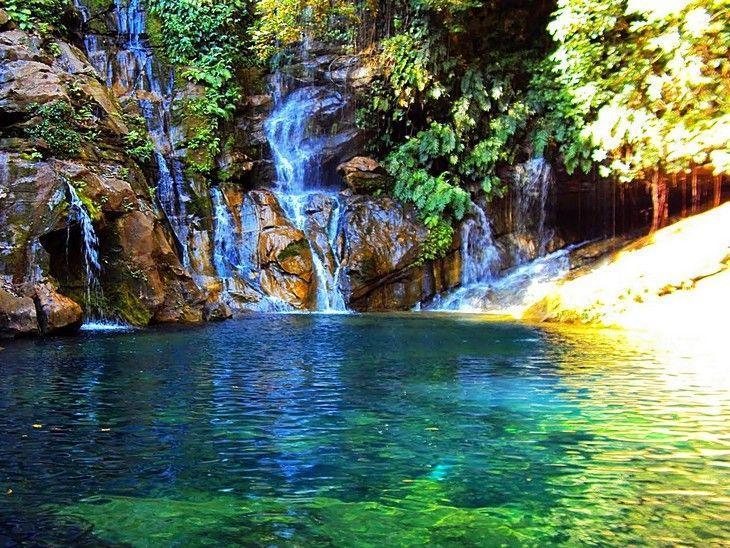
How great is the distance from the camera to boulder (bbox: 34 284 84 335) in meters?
10.3

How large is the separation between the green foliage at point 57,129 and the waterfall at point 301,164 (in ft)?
22.6

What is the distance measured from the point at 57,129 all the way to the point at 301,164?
8.63 meters

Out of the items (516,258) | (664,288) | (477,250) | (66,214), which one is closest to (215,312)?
(66,214)

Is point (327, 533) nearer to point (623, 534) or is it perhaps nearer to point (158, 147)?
point (623, 534)

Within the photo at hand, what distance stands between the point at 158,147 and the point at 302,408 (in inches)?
607

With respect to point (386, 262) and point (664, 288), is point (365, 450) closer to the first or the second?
point (664, 288)

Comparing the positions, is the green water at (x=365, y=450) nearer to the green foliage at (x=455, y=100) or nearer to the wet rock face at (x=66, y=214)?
the wet rock face at (x=66, y=214)

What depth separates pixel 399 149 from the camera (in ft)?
68.1

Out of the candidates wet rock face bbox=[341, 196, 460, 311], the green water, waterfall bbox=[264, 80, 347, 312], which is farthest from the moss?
the green water

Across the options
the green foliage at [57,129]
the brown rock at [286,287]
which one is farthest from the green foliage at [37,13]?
the brown rock at [286,287]

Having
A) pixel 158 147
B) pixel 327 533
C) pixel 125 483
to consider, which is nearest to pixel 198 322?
pixel 158 147

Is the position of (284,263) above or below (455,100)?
below

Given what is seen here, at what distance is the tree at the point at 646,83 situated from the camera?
13391 millimetres

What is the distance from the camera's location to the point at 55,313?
10398 mm
